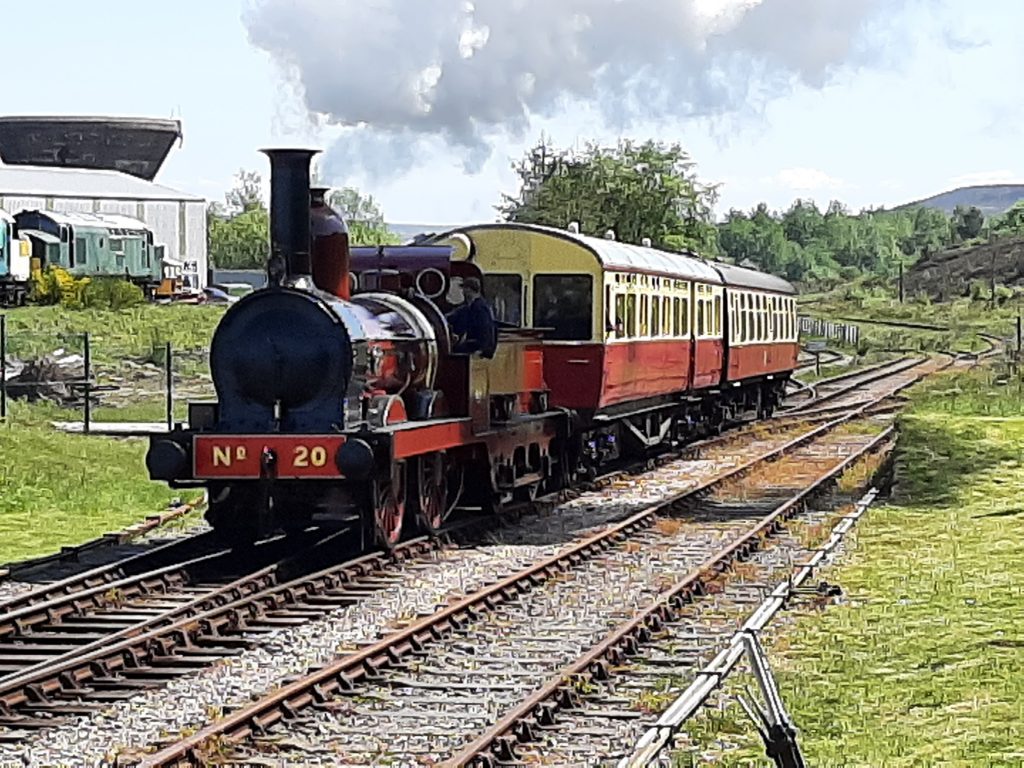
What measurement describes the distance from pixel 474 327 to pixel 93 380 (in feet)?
61.5

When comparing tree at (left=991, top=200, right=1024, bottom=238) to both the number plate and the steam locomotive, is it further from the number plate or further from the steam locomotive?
the number plate

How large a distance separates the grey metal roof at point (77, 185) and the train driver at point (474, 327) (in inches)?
2293

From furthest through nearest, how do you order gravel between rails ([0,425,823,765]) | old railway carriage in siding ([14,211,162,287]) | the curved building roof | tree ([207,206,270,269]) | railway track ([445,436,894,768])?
1. tree ([207,206,270,269])
2. the curved building roof
3. old railway carriage in siding ([14,211,162,287])
4. gravel between rails ([0,425,823,765])
5. railway track ([445,436,894,768])

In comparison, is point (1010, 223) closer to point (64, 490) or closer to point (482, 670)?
point (64, 490)

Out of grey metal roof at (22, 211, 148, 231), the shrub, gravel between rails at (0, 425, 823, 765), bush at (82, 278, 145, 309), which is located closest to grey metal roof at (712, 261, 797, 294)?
gravel between rails at (0, 425, 823, 765)

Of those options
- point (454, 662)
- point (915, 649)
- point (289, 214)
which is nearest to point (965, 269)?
point (289, 214)

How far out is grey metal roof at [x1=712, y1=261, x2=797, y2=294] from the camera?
32.6 metres

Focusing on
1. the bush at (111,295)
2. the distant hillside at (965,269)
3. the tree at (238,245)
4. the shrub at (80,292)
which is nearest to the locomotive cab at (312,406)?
the shrub at (80,292)

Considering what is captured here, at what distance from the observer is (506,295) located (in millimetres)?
22109

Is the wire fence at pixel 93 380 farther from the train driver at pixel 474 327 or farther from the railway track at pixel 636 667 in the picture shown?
the railway track at pixel 636 667

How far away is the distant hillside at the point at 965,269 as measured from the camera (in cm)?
12744

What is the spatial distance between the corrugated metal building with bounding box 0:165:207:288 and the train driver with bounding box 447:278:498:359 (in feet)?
187

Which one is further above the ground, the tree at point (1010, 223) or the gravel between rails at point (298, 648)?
the tree at point (1010, 223)

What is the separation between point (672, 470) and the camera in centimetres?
2525
